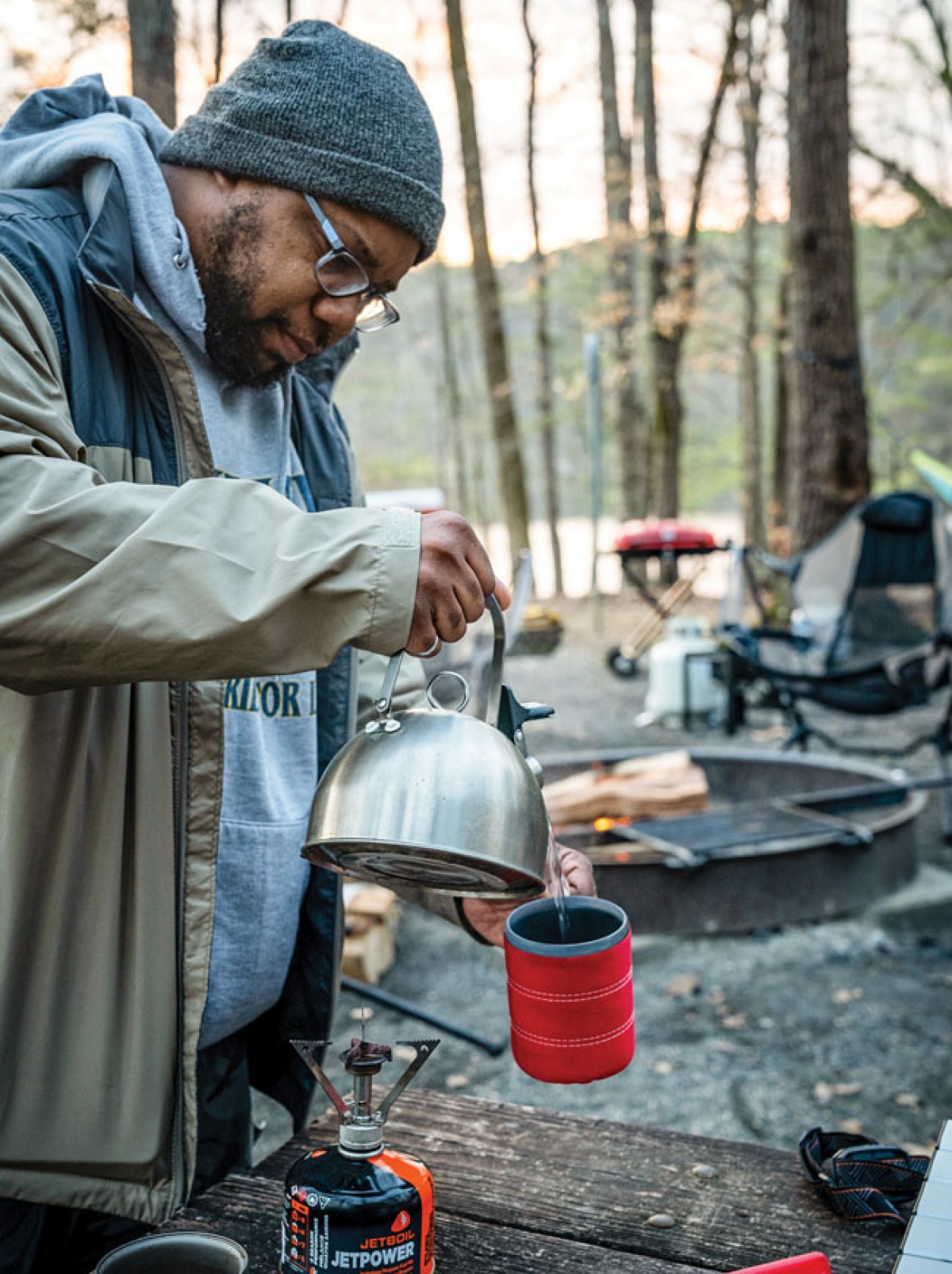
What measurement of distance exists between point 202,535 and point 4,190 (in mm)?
750

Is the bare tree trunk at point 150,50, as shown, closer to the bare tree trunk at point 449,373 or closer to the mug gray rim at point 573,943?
the mug gray rim at point 573,943

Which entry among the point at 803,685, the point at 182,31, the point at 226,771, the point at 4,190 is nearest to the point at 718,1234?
the point at 226,771

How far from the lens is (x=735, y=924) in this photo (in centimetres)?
442

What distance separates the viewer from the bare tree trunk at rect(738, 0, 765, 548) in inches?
621

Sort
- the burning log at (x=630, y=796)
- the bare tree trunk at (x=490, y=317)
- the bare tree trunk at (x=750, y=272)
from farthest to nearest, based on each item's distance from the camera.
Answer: the bare tree trunk at (x=750, y=272), the bare tree trunk at (x=490, y=317), the burning log at (x=630, y=796)

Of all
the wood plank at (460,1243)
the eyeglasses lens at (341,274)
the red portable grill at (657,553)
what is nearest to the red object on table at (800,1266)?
the wood plank at (460,1243)

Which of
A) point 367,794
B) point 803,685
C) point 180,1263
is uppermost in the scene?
point 367,794

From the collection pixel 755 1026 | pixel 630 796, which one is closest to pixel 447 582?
pixel 755 1026

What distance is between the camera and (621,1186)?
1.47 m

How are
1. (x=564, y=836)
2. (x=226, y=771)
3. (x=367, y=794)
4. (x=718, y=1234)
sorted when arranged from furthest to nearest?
(x=564, y=836), (x=226, y=771), (x=718, y=1234), (x=367, y=794)

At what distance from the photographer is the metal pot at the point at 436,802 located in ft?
3.62

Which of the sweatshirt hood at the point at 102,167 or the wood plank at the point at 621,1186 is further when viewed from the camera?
the sweatshirt hood at the point at 102,167

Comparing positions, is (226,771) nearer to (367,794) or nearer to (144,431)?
(144,431)

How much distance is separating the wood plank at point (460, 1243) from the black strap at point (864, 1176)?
224 millimetres
